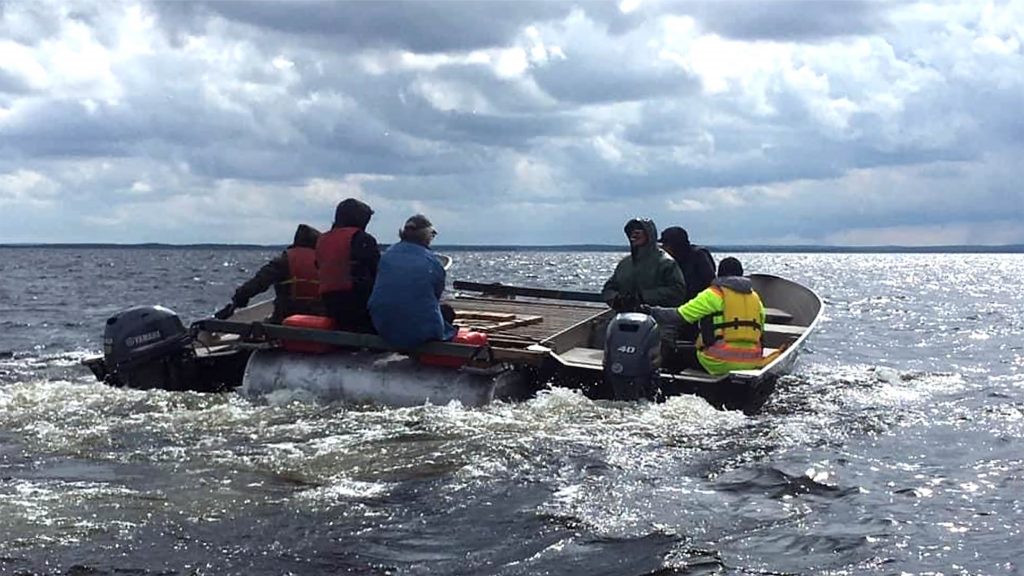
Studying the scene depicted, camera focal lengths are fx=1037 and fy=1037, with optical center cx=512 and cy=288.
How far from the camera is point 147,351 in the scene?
35.9ft

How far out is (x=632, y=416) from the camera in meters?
9.37

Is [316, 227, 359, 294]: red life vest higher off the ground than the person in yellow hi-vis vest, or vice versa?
[316, 227, 359, 294]: red life vest

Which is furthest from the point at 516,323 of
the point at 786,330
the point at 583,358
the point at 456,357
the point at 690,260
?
the point at 786,330

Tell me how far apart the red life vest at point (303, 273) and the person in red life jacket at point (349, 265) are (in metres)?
0.67

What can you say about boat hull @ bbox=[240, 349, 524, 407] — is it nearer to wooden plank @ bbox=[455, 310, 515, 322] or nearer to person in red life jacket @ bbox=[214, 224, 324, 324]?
person in red life jacket @ bbox=[214, 224, 324, 324]

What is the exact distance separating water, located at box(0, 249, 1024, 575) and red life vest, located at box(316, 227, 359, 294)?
4.14ft

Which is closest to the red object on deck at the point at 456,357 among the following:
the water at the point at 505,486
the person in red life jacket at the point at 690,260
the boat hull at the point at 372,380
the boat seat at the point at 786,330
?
the boat hull at the point at 372,380

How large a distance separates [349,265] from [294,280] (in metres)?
1.21

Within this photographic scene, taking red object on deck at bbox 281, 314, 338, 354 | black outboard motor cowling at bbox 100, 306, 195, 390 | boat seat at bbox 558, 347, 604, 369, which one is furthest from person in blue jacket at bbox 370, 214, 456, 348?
black outboard motor cowling at bbox 100, 306, 195, 390

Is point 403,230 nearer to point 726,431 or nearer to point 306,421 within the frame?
point 306,421

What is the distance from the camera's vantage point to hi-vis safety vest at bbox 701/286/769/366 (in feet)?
33.7

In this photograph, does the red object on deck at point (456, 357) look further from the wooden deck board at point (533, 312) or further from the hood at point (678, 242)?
the hood at point (678, 242)

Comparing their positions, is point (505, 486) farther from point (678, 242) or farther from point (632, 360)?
point (678, 242)

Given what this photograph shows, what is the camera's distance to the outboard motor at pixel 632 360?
961 centimetres
